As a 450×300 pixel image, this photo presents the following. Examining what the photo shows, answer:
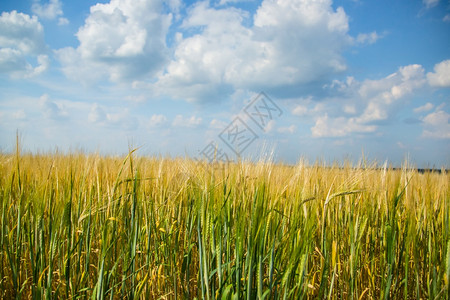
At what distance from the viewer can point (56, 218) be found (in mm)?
1577

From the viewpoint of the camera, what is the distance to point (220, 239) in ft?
4.20

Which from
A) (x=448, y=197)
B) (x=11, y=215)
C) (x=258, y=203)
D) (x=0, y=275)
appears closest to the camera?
(x=258, y=203)

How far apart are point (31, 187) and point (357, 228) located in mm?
2120

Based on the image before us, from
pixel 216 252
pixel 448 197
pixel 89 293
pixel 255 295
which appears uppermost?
pixel 448 197

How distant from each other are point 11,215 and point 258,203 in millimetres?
1799

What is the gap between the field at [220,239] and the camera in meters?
1.32

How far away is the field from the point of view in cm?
132

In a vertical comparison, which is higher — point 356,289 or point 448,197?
point 448,197

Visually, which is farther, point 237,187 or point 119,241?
point 119,241

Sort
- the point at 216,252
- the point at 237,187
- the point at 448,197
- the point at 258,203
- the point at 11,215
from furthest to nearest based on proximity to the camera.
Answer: the point at 11,215, the point at 448,197, the point at 237,187, the point at 216,252, the point at 258,203

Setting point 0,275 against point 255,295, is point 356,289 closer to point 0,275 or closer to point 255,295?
point 255,295

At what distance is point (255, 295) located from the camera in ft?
4.17

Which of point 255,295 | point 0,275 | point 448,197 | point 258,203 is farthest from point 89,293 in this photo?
point 448,197

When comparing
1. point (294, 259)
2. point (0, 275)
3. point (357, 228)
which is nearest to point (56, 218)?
point (0, 275)
